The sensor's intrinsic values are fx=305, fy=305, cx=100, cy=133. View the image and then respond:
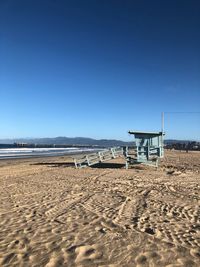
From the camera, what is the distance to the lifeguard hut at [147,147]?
19.6m

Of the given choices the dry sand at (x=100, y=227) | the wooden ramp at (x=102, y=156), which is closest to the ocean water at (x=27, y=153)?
the wooden ramp at (x=102, y=156)

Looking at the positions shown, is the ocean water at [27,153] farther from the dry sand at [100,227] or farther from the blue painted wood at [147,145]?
the dry sand at [100,227]

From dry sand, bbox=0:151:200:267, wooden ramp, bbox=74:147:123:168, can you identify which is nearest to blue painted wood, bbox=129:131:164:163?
wooden ramp, bbox=74:147:123:168

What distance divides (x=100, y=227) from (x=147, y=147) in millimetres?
13712

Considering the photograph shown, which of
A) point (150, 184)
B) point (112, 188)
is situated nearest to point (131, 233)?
point (112, 188)

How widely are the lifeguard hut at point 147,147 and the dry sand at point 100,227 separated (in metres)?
8.67

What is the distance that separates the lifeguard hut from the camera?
19641 millimetres

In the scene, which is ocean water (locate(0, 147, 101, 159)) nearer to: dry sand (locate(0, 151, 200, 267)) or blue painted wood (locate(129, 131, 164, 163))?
blue painted wood (locate(129, 131, 164, 163))

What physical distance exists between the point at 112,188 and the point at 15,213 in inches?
190

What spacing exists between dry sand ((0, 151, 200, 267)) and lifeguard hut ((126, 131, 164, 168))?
867cm

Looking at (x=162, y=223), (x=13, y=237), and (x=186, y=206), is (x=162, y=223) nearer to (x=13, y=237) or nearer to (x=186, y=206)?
(x=186, y=206)

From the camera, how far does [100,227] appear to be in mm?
6363

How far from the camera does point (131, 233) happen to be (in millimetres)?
5934

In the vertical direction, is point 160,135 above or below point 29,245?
above
